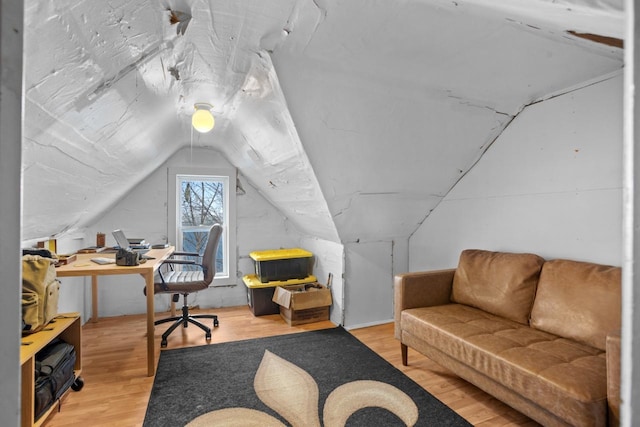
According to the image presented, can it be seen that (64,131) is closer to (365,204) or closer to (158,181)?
(365,204)

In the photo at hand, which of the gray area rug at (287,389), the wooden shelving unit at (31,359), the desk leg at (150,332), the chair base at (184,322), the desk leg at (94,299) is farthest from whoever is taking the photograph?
the desk leg at (94,299)

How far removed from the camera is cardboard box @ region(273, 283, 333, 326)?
3.38m

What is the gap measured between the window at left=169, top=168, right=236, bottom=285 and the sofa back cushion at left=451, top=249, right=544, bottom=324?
2677mm

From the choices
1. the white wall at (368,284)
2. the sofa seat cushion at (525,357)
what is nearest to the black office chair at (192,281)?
the white wall at (368,284)

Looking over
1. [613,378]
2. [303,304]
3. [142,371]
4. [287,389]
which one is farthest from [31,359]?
[613,378]

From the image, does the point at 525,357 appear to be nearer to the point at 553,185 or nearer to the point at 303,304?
the point at 553,185

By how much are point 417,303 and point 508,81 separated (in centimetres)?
161

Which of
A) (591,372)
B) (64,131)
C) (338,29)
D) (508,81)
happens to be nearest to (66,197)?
(64,131)

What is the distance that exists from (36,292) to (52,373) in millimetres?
447

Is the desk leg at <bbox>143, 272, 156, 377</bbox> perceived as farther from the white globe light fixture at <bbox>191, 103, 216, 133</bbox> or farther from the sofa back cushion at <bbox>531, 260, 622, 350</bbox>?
the sofa back cushion at <bbox>531, 260, 622, 350</bbox>

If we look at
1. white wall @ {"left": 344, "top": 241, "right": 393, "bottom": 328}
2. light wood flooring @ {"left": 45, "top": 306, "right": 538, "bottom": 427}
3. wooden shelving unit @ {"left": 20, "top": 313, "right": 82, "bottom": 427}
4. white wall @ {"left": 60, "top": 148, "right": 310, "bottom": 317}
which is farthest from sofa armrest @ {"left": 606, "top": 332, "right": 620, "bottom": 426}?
white wall @ {"left": 60, "top": 148, "right": 310, "bottom": 317}

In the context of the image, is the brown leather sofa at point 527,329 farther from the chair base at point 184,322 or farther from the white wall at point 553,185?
the chair base at point 184,322

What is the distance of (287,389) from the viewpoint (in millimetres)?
2201

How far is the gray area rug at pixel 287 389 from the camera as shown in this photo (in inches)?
74.2
